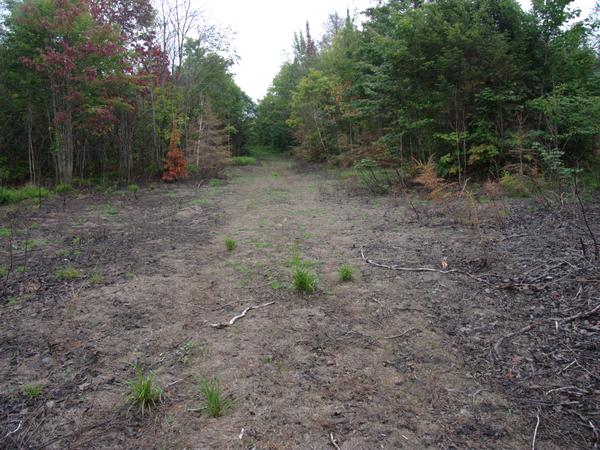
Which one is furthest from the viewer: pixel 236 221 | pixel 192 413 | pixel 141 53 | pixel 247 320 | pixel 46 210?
pixel 141 53

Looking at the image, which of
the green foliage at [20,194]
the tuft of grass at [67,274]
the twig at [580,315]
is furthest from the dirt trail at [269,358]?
the green foliage at [20,194]

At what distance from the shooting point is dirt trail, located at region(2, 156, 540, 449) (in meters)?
2.30

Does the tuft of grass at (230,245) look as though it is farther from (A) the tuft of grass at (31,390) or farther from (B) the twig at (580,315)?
(B) the twig at (580,315)

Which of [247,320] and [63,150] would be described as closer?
[247,320]

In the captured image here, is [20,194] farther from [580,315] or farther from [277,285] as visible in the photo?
[580,315]

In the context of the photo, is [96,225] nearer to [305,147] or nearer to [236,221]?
[236,221]

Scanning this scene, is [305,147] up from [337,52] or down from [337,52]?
down

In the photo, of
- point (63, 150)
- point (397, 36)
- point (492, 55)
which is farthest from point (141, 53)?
point (492, 55)

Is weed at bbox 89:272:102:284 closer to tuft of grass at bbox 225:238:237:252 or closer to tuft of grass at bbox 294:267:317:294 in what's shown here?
tuft of grass at bbox 225:238:237:252

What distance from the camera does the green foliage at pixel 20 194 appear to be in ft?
33.0

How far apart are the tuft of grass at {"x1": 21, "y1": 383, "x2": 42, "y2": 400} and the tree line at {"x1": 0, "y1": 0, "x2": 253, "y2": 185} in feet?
36.1

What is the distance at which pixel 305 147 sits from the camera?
25578mm

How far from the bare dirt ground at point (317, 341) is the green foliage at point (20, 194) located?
188 inches

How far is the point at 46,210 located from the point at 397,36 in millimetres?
10068
